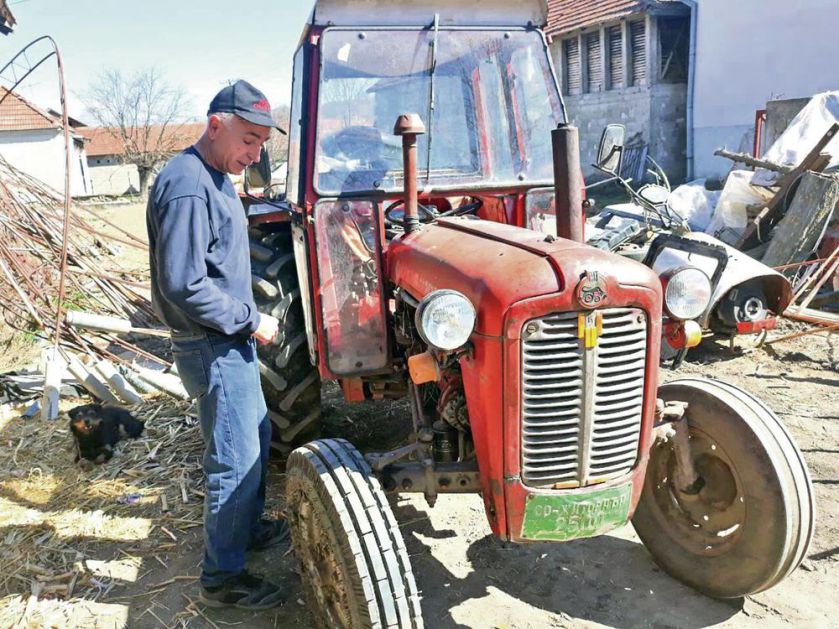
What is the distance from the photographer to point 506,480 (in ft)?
7.56

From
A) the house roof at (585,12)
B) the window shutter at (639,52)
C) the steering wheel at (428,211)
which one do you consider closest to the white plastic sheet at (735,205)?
the steering wheel at (428,211)

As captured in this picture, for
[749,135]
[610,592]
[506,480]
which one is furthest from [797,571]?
[749,135]

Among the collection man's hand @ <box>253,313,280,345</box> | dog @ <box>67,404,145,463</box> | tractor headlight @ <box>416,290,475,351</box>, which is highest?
tractor headlight @ <box>416,290,475,351</box>

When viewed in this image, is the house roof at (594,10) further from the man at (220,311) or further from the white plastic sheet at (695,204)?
the man at (220,311)

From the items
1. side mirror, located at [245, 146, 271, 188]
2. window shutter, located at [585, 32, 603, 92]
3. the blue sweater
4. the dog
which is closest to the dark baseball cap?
the blue sweater

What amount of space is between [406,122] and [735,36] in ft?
47.0

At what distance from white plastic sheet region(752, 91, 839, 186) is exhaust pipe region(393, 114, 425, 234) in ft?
23.2

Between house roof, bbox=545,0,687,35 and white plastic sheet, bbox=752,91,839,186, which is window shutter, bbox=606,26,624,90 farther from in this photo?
white plastic sheet, bbox=752,91,839,186

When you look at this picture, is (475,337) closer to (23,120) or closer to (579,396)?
(579,396)

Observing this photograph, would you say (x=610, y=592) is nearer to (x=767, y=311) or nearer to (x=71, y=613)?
(x=71, y=613)

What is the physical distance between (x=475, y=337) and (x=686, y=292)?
82 centimetres

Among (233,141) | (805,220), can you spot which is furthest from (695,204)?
(233,141)

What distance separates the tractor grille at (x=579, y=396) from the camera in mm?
2199

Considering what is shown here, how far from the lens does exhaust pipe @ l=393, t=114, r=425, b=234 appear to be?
286 centimetres
